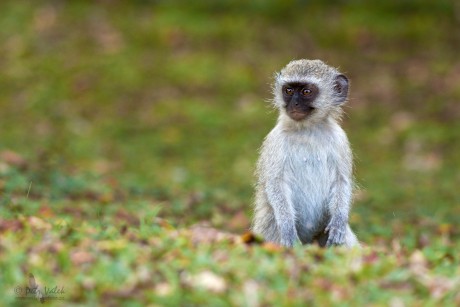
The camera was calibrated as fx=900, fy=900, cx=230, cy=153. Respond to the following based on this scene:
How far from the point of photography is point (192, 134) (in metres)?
16.3

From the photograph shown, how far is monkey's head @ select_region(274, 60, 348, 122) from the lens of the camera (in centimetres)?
805

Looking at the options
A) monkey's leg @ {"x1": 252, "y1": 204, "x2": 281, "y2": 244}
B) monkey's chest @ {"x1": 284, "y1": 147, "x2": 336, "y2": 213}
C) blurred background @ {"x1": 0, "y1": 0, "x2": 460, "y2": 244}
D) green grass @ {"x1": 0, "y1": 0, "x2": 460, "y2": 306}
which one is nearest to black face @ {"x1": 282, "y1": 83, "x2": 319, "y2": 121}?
monkey's chest @ {"x1": 284, "y1": 147, "x2": 336, "y2": 213}

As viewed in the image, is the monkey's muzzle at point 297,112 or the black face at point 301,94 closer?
the monkey's muzzle at point 297,112

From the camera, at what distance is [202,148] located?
15.7 metres

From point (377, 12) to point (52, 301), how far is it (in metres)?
16.3

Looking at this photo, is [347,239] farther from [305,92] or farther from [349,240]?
[305,92]

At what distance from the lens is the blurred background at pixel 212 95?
1296cm

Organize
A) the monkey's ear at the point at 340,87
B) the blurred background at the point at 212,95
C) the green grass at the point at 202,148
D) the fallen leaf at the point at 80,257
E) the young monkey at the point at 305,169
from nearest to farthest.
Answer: the green grass at the point at 202,148 → the fallen leaf at the point at 80,257 → the young monkey at the point at 305,169 → the monkey's ear at the point at 340,87 → the blurred background at the point at 212,95

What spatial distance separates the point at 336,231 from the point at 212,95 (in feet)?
33.8

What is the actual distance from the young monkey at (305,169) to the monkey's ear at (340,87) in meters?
0.11

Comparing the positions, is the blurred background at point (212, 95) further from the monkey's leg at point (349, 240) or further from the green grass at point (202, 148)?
the monkey's leg at point (349, 240)

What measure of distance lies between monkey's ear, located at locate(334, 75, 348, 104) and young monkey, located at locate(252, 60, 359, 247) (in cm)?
11

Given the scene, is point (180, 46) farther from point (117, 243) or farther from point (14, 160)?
point (117, 243)

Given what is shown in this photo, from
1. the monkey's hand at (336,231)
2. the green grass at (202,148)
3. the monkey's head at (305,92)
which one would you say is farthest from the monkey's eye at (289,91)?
the green grass at (202,148)
